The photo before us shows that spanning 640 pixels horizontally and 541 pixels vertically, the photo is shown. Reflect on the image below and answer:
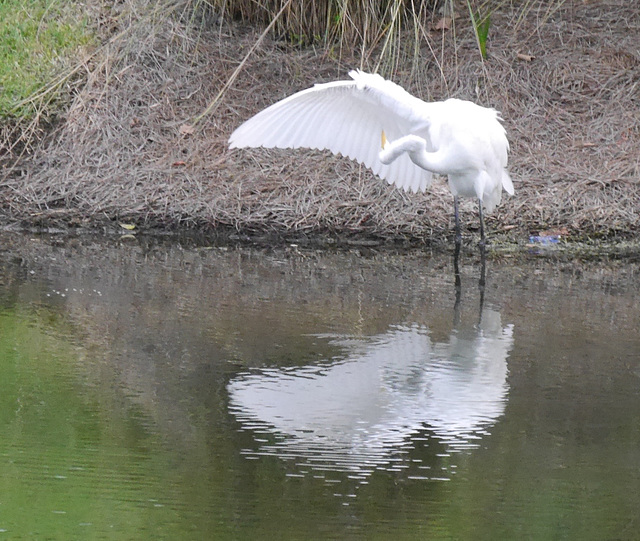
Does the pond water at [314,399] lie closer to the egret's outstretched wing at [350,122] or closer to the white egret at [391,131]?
the white egret at [391,131]

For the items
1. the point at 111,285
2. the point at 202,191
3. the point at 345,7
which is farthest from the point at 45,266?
the point at 345,7

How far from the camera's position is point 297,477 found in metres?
3.05

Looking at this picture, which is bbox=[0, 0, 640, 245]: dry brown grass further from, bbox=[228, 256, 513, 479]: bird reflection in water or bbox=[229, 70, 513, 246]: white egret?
bbox=[228, 256, 513, 479]: bird reflection in water

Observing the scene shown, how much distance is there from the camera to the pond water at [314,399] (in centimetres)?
283

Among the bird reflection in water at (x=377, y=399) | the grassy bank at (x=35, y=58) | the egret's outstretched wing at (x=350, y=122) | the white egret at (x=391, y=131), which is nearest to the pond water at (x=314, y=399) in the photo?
the bird reflection in water at (x=377, y=399)

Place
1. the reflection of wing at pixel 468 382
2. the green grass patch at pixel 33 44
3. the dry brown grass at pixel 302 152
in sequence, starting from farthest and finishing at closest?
the green grass patch at pixel 33 44
the dry brown grass at pixel 302 152
the reflection of wing at pixel 468 382

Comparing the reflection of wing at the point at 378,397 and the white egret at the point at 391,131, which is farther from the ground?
the white egret at the point at 391,131

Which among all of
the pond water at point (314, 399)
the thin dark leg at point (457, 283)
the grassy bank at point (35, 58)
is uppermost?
the grassy bank at point (35, 58)

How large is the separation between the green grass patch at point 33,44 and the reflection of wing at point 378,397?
15.3 feet

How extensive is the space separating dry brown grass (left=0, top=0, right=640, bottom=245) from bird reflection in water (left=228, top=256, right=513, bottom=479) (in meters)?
2.40

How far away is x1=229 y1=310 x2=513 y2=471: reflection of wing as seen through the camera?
3389mm

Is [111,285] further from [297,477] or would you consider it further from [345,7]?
[345,7]

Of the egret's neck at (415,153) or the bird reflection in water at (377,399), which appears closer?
the bird reflection in water at (377,399)

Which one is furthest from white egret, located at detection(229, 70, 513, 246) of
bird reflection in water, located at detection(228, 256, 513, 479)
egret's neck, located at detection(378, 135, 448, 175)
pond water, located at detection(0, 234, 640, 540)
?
bird reflection in water, located at detection(228, 256, 513, 479)
